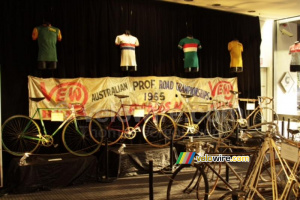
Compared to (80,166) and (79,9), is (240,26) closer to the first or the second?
(79,9)

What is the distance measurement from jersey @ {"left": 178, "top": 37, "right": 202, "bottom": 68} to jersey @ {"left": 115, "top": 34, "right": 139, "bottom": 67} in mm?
1273

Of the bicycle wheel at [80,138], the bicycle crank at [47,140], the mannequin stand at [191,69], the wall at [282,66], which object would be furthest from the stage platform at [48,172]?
the wall at [282,66]

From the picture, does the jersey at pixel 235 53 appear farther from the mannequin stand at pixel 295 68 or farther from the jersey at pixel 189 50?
the mannequin stand at pixel 295 68

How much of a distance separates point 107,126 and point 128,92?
85 centimetres

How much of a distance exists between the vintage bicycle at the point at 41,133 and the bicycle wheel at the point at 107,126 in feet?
0.36

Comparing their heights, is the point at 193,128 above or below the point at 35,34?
below

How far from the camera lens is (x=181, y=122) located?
278 inches

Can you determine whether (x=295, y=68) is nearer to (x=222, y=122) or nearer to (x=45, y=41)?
(x=222, y=122)

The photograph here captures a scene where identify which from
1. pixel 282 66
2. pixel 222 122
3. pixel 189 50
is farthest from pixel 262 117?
pixel 189 50

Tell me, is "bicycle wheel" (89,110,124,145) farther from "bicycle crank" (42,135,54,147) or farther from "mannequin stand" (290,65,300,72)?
"mannequin stand" (290,65,300,72)

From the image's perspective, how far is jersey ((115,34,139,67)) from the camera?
6.14 m

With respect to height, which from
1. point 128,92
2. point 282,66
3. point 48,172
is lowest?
point 48,172

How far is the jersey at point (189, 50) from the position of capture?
695cm

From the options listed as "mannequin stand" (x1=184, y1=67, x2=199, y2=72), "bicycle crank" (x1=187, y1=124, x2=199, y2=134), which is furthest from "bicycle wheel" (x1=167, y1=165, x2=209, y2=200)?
"mannequin stand" (x1=184, y1=67, x2=199, y2=72)
